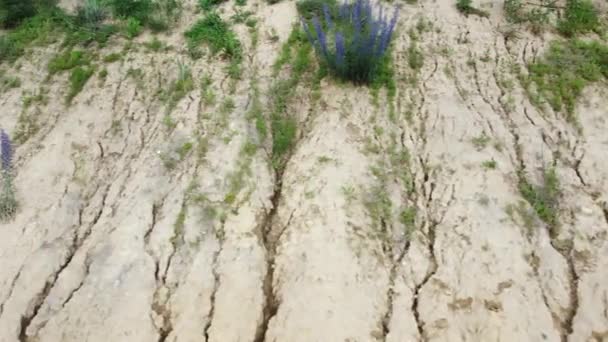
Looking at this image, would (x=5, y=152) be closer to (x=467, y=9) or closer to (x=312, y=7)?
(x=312, y=7)

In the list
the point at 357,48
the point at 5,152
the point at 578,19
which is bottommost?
the point at 5,152

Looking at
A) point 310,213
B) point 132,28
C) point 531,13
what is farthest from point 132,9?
point 531,13

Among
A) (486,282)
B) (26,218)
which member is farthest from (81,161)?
(486,282)

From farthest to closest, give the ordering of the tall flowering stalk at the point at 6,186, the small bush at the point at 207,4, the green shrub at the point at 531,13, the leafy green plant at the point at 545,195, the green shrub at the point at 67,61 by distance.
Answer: the small bush at the point at 207,4 → the green shrub at the point at 531,13 → the green shrub at the point at 67,61 → the tall flowering stalk at the point at 6,186 → the leafy green plant at the point at 545,195

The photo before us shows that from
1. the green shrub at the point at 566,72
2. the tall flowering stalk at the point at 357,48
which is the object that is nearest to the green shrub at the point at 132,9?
the tall flowering stalk at the point at 357,48

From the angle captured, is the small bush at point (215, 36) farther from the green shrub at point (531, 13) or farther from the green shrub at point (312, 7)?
the green shrub at point (531, 13)

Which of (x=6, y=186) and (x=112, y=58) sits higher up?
(x=112, y=58)
